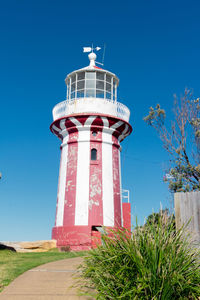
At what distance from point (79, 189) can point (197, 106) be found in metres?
9.02

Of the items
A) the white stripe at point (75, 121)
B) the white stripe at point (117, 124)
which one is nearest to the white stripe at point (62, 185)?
the white stripe at point (75, 121)

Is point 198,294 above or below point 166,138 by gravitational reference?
below

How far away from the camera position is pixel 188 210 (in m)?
6.92

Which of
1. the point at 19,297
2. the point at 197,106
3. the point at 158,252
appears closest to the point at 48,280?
the point at 19,297

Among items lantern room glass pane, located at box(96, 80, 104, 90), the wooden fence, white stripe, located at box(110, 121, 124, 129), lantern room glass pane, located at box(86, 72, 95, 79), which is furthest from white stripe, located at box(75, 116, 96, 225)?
the wooden fence

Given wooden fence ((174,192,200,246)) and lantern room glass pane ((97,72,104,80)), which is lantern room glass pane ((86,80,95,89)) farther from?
wooden fence ((174,192,200,246))

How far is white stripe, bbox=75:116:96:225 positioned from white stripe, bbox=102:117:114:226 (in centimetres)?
104

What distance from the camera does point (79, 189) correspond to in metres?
18.4

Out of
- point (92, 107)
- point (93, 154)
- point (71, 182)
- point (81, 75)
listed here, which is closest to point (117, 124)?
point (92, 107)

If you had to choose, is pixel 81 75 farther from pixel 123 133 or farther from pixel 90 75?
pixel 123 133

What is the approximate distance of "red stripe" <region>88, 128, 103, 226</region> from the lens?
705 inches

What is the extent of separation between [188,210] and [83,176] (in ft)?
39.8

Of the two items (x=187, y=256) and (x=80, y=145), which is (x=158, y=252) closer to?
(x=187, y=256)

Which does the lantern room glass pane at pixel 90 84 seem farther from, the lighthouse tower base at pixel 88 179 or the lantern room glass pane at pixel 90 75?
the lighthouse tower base at pixel 88 179
